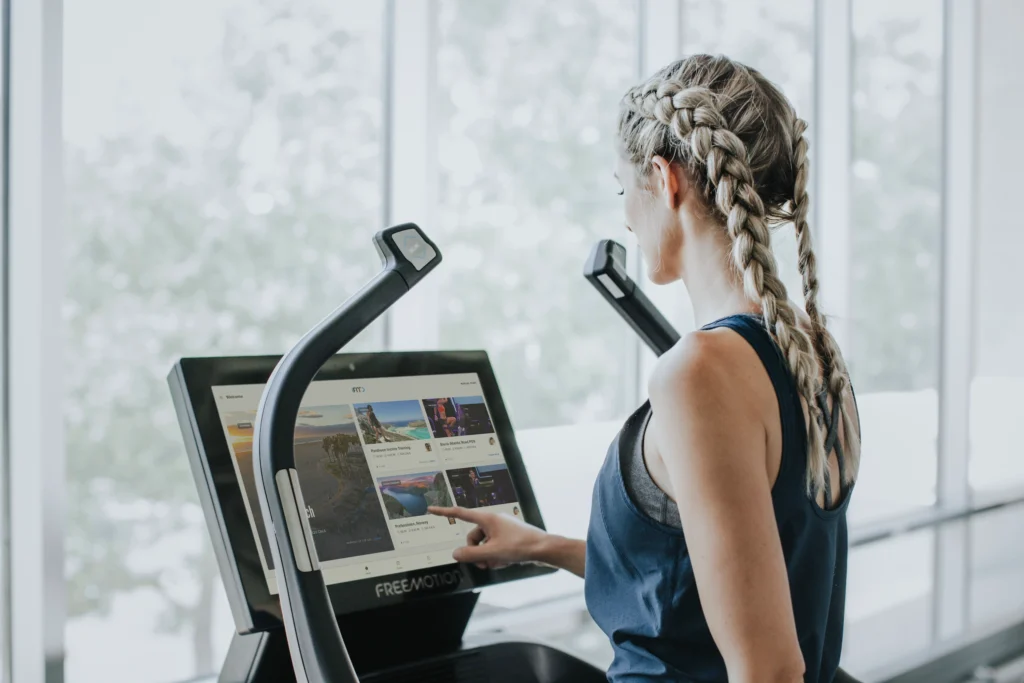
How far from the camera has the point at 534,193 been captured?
283 cm

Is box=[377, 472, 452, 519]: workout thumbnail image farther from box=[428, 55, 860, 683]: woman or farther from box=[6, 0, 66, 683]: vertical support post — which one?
box=[6, 0, 66, 683]: vertical support post

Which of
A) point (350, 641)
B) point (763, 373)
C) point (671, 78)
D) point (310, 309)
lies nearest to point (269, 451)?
point (350, 641)

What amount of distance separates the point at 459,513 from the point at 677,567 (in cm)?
42

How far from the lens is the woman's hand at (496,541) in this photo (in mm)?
1413

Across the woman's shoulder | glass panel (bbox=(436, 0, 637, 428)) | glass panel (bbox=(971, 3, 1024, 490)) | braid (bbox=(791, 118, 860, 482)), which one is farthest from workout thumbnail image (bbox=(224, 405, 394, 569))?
glass panel (bbox=(971, 3, 1024, 490))

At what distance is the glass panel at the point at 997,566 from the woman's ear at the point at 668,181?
3.04 metres

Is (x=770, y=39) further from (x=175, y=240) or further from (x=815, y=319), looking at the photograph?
(x=815, y=319)

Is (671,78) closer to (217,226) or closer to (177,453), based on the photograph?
(217,226)

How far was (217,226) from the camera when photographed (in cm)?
214

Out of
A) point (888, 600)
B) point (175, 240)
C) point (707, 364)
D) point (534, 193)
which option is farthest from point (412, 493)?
point (888, 600)

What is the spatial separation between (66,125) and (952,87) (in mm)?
4021

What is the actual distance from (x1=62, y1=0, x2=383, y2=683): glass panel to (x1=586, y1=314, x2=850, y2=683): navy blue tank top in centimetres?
121

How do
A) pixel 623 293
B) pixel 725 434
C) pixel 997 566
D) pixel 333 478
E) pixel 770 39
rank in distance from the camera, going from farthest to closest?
pixel 997 566 → pixel 770 39 → pixel 623 293 → pixel 333 478 → pixel 725 434

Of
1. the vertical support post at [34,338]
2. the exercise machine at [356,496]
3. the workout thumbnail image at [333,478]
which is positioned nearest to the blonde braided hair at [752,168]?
the exercise machine at [356,496]
